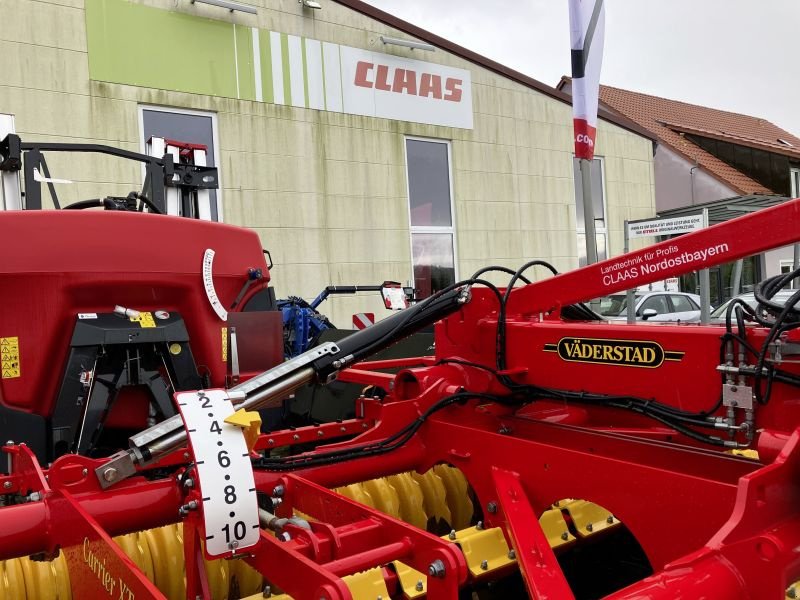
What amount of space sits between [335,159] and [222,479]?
362 inches

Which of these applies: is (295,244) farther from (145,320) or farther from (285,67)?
(145,320)

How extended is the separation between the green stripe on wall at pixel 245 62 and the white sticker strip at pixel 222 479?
8.64 metres

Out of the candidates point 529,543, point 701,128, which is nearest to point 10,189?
point 529,543

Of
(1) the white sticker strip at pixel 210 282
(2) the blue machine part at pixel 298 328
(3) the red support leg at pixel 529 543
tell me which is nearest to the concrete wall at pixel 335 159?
(2) the blue machine part at pixel 298 328

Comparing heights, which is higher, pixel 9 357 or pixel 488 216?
pixel 488 216

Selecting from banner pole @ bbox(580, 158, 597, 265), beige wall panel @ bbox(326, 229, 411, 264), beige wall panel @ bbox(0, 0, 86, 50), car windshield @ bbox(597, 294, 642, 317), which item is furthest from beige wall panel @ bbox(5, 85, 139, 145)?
car windshield @ bbox(597, 294, 642, 317)

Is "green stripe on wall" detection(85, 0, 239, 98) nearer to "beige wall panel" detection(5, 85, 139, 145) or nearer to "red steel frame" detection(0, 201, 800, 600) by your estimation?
"beige wall panel" detection(5, 85, 139, 145)

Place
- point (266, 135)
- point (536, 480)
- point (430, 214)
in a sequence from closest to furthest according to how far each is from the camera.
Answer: point (536, 480) → point (266, 135) → point (430, 214)

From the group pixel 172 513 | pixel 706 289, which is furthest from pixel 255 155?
pixel 172 513

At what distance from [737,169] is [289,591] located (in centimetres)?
2256

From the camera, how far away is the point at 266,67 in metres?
9.91

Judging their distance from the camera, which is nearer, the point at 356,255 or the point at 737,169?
the point at 356,255

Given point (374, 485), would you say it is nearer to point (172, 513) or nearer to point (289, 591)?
point (172, 513)

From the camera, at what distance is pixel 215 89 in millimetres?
9484
